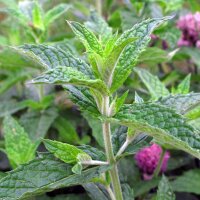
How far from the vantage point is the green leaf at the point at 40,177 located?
2.04 ft

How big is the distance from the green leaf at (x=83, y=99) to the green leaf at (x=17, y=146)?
28cm

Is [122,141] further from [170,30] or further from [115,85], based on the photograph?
[170,30]

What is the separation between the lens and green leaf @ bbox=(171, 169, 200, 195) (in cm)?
94

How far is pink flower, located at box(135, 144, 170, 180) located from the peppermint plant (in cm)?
37

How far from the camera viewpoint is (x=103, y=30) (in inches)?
40.6

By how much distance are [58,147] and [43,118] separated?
480 mm

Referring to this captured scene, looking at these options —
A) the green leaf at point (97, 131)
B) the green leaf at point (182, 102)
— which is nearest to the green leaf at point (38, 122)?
the green leaf at point (97, 131)

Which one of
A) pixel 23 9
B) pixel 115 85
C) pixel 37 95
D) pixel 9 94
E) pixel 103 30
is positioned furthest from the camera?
pixel 9 94

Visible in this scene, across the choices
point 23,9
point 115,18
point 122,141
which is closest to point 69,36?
point 115,18

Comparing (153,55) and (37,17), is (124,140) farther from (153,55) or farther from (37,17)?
(37,17)

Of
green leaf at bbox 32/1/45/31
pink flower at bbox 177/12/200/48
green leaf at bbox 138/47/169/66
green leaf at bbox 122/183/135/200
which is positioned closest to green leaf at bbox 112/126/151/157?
green leaf at bbox 122/183/135/200

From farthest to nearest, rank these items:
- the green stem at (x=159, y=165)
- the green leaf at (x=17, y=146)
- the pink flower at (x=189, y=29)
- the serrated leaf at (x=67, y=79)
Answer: the pink flower at (x=189, y=29) → the green stem at (x=159, y=165) → the green leaf at (x=17, y=146) → the serrated leaf at (x=67, y=79)

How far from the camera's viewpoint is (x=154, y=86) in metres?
0.95

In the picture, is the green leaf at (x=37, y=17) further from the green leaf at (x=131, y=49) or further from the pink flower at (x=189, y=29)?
the green leaf at (x=131, y=49)
